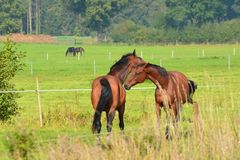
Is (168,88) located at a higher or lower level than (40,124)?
higher

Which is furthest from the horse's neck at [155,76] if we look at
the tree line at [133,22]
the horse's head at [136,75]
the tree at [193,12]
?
the tree at [193,12]

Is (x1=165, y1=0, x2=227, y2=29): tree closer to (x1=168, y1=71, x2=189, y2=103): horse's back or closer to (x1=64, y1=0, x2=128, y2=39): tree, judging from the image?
(x1=64, y1=0, x2=128, y2=39): tree

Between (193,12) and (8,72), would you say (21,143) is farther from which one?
(193,12)

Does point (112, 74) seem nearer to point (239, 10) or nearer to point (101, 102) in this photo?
point (101, 102)

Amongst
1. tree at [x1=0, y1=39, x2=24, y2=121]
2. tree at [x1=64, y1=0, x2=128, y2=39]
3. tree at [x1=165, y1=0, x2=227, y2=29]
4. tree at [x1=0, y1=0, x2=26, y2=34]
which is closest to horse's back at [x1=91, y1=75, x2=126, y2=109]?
tree at [x1=0, y1=39, x2=24, y2=121]

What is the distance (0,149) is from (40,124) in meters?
4.91

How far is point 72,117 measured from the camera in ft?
62.0

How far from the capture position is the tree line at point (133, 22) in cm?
10388

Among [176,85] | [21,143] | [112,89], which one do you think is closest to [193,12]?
[176,85]

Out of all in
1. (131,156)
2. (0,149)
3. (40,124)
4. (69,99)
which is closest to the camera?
(131,156)

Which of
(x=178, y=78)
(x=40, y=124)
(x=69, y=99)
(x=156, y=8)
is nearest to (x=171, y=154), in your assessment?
(x=178, y=78)

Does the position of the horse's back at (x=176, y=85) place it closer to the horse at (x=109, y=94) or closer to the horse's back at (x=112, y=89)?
the horse at (x=109, y=94)

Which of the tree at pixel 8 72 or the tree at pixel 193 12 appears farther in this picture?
the tree at pixel 193 12

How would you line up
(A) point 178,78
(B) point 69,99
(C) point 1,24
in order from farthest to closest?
(C) point 1,24, (B) point 69,99, (A) point 178,78
